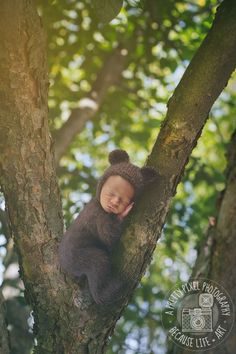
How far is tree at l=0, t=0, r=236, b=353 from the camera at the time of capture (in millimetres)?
2990

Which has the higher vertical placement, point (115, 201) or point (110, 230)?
point (115, 201)

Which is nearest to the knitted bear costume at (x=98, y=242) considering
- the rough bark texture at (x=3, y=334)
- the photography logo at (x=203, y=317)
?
the rough bark texture at (x=3, y=334)

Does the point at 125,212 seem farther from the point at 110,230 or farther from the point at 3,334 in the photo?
the point at 3,334

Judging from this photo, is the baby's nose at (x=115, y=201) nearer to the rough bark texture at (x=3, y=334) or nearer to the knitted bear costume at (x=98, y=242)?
the knitted bear costume at (x=98, y=242)

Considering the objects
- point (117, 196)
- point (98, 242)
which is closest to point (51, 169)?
point (117, 196)

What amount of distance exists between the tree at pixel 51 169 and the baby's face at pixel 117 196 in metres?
0.25

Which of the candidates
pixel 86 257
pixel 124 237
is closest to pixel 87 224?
pixel 86 257

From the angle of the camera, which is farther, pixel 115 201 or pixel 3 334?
pixel 3 334

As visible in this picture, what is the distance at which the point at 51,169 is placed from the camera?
3.24 metres

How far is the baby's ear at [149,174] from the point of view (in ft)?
9.79

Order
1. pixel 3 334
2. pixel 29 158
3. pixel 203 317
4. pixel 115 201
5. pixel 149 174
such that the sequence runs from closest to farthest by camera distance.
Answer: pixel 149 174 < pixel 29 158 < pixel 115 201 < pixel 3 334 < pixel 203 317

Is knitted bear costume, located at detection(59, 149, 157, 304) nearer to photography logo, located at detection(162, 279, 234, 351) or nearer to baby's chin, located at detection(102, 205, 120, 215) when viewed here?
baby's chin, located at detection(102, 205, 120, 215)

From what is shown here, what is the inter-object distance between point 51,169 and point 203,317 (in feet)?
5.12

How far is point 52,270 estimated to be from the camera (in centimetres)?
321
